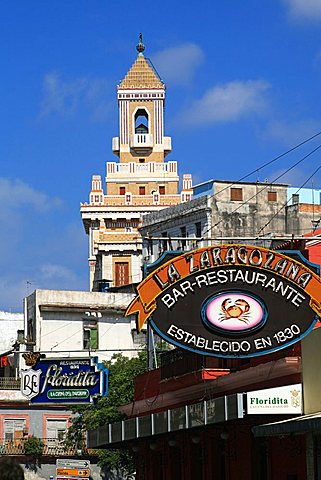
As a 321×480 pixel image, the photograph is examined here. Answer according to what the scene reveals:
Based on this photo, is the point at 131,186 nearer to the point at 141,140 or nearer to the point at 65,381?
the point at 141,140

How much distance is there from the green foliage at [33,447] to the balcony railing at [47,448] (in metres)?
0.28

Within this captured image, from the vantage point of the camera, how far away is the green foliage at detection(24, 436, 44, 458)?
6562 cm

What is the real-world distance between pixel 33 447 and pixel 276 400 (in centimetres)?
4334

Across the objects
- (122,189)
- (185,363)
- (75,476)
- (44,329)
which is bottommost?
(75,476)

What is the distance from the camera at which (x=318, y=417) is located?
21.2 metres

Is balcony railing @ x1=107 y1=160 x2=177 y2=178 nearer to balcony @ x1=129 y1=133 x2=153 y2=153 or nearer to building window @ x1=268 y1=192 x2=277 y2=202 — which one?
balcony @ x1=129 y1=133 x2=153 y2=153

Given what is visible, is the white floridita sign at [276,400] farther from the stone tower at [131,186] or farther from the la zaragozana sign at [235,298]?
the stone tower at [131,186]

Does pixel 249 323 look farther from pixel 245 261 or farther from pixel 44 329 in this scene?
pixel 44 329

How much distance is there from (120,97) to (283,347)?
95.3 meters

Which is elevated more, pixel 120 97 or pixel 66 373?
pixel 120 97

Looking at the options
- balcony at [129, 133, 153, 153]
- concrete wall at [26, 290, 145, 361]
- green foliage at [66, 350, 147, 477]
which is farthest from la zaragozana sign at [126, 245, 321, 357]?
balcony at [129, 133, 153, 153]

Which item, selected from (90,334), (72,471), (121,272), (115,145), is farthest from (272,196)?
(72,471)

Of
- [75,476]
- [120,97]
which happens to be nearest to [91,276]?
[120,97]

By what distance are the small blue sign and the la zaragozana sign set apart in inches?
482
